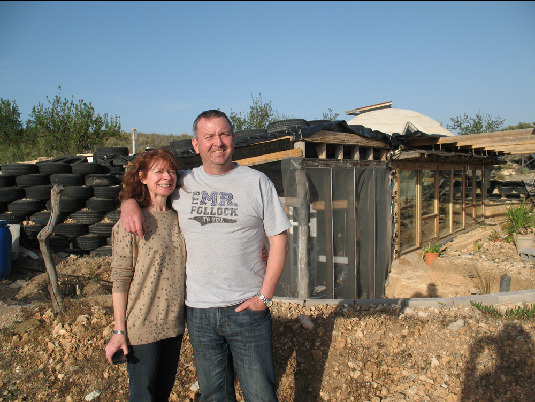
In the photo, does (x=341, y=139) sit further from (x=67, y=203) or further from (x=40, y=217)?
(x=40, y=217)

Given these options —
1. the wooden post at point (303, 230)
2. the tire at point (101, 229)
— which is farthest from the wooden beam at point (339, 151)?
the tire at point (101, 229)

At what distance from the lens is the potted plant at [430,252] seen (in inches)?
357

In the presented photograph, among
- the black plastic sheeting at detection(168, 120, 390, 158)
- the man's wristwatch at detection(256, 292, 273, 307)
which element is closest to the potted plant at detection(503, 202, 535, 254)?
the black plastic sheeting at detection(168, 120, 390, 158)

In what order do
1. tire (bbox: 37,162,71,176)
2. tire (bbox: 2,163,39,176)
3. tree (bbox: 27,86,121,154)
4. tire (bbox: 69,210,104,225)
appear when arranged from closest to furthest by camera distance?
tire (bbox: 69,210,104,225)
tire (bbox: 2,163,39,176)
tire (bbox: 37,162,71,176)
tree (bbox: 27,86,121,154)

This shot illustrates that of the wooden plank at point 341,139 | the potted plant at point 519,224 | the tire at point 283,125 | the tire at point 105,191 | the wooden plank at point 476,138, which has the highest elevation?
the tire at point 283,125

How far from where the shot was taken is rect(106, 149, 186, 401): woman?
6.55 feet

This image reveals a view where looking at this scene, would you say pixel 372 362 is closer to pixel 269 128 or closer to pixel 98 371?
pixel 98 371

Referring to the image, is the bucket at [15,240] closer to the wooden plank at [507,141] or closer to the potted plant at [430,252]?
the potted plant at [430,252]

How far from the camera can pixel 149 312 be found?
2027mm

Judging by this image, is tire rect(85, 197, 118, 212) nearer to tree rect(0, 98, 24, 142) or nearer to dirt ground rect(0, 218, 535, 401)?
dirt ground rect(0, 218, 535, 401)

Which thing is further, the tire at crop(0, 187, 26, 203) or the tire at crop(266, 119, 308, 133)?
the tire at crop(0, 187, 26, 203)

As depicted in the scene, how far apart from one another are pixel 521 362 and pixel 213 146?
3.01m

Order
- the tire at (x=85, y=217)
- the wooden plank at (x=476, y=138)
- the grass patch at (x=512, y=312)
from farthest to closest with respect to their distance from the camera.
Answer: the tire at (x=85, y=217)
the wooden plank at (x=476, y=138)
the grass patch at (x=512, y=312)

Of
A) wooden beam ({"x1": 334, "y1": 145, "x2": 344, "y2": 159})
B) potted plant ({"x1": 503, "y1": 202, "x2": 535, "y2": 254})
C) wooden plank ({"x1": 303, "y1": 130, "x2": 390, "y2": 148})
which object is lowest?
potted plant ({"x1": 503, "y1": 202, "x2": 535, "y2": 254})
